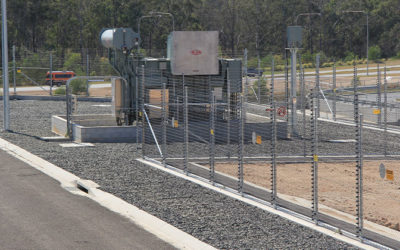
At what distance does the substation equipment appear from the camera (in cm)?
2691

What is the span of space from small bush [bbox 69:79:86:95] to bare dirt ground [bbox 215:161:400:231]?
104 ft

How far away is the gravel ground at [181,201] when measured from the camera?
11492 mm

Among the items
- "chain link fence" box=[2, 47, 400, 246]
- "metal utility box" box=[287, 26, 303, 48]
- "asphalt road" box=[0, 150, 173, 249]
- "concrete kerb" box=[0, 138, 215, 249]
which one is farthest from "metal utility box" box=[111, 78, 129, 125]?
"asphalt road" box=[0, 150, 173, 249]

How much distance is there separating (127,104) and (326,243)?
17.1 metres

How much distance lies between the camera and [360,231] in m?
11.4

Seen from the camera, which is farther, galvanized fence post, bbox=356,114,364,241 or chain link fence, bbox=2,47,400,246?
chain link fence, bbox=2,47,400,246

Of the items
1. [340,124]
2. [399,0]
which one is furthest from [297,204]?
[399,0]

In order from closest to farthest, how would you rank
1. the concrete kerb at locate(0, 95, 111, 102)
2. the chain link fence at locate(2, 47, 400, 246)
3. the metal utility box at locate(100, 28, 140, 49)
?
the chain link fence at locate(2, 47, 400, 246) < the metal utility box at locate(100, 28, 140, 49) < the concrete kerb at locate(0, 95, 111, 102)

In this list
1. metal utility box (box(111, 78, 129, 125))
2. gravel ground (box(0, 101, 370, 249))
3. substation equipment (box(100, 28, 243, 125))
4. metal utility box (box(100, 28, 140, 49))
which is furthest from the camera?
metal utility box (box(100, 28, 140, 49))

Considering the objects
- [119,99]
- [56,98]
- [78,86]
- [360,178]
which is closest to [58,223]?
[360,178]

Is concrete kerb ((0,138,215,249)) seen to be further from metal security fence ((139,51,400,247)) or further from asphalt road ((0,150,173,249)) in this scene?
metal security fence ((139,51,400,247))

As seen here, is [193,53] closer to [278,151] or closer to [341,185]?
[278,151]

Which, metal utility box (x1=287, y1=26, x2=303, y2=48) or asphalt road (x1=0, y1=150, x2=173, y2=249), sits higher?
metal utility box (x1=287, y1=26, x2=303, y2=48)

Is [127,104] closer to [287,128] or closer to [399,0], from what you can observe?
[287,128]
